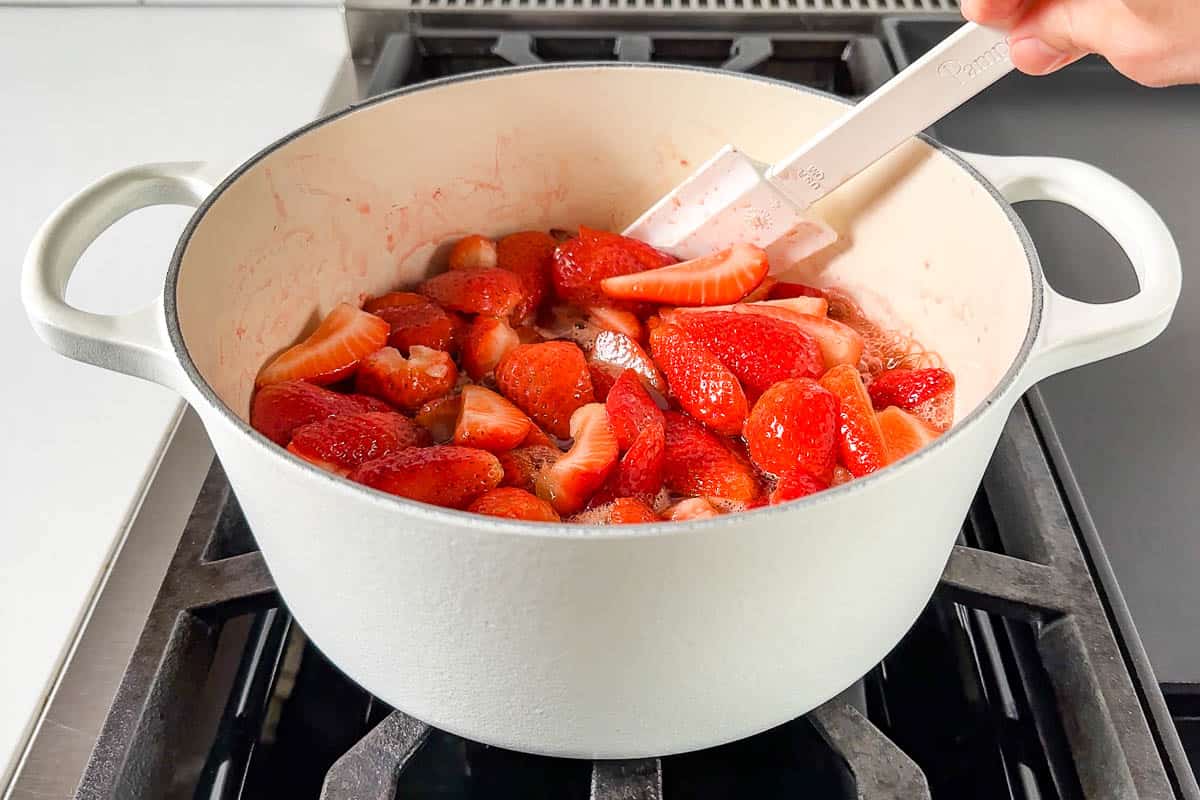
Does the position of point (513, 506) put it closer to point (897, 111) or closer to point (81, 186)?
point (897, 111)

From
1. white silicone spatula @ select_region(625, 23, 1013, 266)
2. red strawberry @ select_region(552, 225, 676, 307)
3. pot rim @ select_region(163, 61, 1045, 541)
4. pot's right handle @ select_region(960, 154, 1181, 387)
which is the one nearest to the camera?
pot rim @ select_region(163, 61, 1045, 541)

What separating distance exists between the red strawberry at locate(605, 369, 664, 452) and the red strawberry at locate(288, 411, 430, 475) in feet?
0.43

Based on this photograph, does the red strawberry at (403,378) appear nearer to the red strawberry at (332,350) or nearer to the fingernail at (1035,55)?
the red strawberry at (332,350)

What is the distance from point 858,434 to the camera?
25.0 inches

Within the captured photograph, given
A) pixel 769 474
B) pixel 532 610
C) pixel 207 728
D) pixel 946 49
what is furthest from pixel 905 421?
pixel 207 728

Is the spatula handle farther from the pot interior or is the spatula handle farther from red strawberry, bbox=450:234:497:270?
red strawberry, bbox=450:234:497:270

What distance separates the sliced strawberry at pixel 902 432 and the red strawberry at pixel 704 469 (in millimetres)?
88

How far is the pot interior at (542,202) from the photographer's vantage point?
0.65 m

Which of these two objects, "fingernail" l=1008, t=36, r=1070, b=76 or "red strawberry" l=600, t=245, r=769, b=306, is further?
"red strawberry" l=600, t=245, r=769, b=306

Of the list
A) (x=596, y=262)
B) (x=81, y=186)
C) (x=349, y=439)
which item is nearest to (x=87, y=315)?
(x=349, y=439)

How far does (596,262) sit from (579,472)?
25 centimetres

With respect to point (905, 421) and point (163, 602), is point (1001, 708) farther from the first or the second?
point (163, 602)

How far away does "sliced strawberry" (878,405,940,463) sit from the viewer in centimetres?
64

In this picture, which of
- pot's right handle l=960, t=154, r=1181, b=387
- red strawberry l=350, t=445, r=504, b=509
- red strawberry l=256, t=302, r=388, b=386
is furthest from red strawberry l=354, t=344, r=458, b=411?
pot's right handle l=960, t=154, r=1181, b=387
